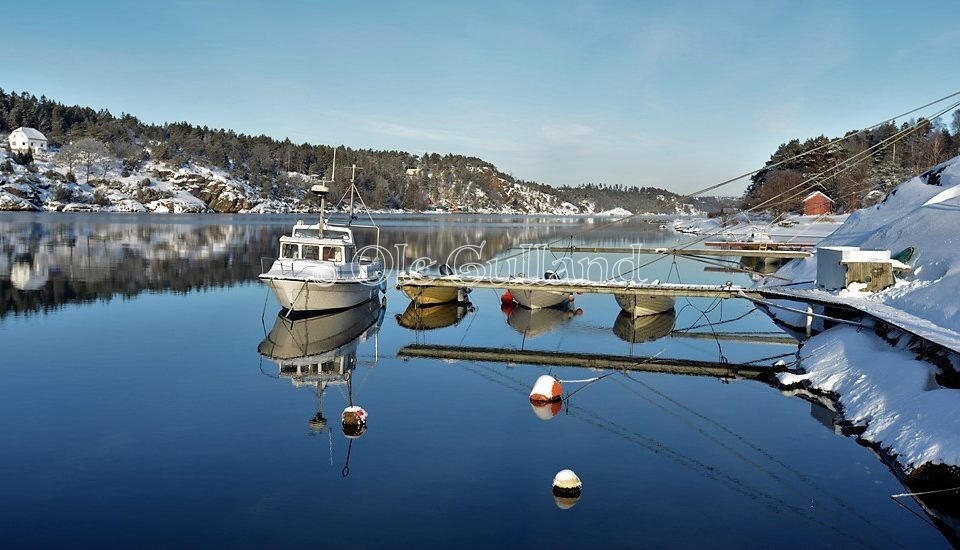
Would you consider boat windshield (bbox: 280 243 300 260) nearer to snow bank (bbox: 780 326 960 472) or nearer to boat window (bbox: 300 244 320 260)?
boat window (bbox: 300 244 320 260)

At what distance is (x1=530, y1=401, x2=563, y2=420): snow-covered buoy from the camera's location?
20.0 m

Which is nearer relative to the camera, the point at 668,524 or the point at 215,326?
the point at 668,524

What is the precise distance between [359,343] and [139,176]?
18742 cm

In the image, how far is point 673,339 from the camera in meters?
32.7

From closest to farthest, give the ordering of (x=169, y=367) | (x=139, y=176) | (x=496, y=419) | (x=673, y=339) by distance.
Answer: (x=496, y=419) < (x=169, y=367) < (x=673, y=339) < (x=139, y=176)

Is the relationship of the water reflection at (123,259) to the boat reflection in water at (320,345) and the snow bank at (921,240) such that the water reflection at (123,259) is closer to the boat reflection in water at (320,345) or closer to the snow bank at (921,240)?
the boat reflection in water at (320,345)

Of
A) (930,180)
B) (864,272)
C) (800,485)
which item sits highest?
(930,180)

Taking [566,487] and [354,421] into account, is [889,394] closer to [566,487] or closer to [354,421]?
[566,487]

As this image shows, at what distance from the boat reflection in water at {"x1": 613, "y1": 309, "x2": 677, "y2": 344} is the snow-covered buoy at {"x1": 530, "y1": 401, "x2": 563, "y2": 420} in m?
11.5

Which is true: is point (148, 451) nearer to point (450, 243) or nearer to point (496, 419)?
point (496, 419)

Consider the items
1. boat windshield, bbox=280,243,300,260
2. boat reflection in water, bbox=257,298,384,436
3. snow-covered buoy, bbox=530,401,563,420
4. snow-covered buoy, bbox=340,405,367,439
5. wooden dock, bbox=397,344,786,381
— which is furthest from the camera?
boat windshield, bbox=280,243,300,260

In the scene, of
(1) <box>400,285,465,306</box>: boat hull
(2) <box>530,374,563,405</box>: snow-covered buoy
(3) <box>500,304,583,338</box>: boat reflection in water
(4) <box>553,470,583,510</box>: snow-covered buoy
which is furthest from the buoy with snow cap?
(1) <box>400,285,465,306</box>: boat hull

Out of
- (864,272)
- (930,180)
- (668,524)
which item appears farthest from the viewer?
(930,180)

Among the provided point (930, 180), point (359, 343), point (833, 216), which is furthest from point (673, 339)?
point (833, 216)
